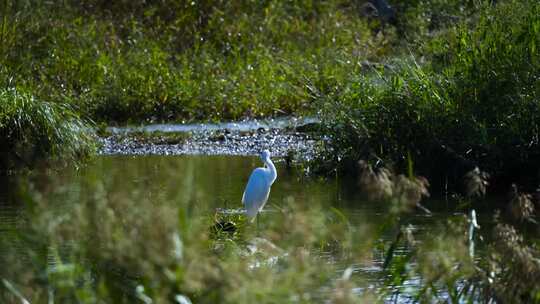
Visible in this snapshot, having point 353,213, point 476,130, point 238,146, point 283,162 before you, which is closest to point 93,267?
point 353,213

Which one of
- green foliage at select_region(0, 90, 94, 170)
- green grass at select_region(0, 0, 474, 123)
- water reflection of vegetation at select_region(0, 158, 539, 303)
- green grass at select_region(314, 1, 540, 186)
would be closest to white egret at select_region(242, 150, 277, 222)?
green grass at select_region(314, 1, 540, 186)

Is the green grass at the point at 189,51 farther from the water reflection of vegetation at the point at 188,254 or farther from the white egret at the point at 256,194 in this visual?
the water reflection of vegetation at the point at 188,254

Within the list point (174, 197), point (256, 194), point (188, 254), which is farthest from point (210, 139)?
point (188, 254)

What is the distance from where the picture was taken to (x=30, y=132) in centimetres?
1307

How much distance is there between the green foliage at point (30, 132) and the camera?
1305cm

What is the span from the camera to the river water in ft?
13.8

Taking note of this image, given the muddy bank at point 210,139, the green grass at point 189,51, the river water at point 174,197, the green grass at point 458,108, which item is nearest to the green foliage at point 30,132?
the river water at point 174,197

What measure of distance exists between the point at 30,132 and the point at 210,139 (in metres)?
3.78

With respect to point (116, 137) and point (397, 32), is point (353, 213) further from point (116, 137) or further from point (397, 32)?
point (397, 32)

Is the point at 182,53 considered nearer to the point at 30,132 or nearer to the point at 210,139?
the point at 210,139

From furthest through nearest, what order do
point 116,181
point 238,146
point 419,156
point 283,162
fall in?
point 238,146 → point 283,162 → point 116,181 → point 419,156

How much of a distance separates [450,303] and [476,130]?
532 centimetres

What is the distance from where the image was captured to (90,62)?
19250 mm

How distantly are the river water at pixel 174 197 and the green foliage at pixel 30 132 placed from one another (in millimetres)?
228
